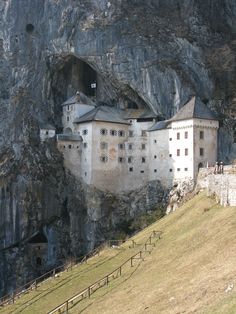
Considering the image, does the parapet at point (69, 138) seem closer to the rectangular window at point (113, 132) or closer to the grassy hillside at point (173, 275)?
the rectangular window at point (113, 132)

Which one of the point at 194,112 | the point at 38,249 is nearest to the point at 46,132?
the point at 38,249

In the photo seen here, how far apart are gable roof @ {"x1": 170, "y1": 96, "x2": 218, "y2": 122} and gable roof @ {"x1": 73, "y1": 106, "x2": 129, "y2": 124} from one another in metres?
7.79

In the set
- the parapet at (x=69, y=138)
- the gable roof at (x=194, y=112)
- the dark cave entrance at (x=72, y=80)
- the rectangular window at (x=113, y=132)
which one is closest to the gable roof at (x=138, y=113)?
the rectangular window at (x=113, y=132)

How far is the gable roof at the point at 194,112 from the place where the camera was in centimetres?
7094

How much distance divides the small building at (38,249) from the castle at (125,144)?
945 centimetres

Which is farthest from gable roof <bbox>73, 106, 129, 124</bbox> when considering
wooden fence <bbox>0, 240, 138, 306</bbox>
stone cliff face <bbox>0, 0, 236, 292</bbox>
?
wooden fence <bbox>0, 240, 138, 306</bbox>

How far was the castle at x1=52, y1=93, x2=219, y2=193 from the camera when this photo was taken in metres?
72.4

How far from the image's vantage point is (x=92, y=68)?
269ft

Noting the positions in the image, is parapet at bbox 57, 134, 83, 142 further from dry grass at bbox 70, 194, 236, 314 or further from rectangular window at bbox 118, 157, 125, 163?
dry grass at bbox 70, 194, 236, 314

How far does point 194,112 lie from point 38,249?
85.4ft

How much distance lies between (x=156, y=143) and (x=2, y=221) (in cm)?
2133

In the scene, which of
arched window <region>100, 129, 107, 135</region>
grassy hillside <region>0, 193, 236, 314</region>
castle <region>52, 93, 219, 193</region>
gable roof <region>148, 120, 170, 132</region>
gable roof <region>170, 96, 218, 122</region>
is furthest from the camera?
arched window <region>100, 129, 107, 135</region>

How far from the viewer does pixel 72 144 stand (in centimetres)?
7769

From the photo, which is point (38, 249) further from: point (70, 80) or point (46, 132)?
point (70, 80)
